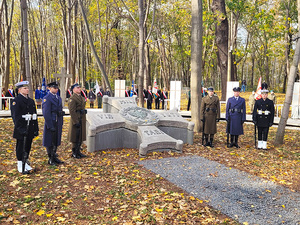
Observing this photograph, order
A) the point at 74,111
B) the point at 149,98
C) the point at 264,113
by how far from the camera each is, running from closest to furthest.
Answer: the point at 74,111 < the point at 264,113 < the point at 149,98

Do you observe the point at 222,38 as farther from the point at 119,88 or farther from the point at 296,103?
the point at 119,88

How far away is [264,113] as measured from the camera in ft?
27.1

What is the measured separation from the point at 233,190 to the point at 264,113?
382 cm

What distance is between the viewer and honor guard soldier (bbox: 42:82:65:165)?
6.31 m

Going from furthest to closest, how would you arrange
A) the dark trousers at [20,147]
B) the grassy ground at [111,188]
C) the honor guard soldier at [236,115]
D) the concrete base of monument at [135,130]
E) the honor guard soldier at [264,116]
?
the honor guard soldier at [236,115]
the honor guard soldier at [264,116]
the concrete base of monument at [135,130]
the dark trousers at [20,147]
the grassy ground at [111,188]

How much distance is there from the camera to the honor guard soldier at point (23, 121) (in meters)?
5.66

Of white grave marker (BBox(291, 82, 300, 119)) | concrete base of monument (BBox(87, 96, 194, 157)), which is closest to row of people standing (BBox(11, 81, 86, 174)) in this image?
concrete base of monument (BBox(87, 96, 194, 157))

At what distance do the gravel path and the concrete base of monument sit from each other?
2.54 feet

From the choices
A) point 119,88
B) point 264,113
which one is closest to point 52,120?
point 264,113

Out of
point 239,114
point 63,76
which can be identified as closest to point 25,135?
point 239,114

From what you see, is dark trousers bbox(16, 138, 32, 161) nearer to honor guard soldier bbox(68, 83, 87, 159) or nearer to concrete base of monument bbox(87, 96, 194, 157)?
honor guard soldier bbox(68, 83, 87, 159)

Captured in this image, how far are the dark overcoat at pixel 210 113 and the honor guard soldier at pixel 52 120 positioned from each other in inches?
164

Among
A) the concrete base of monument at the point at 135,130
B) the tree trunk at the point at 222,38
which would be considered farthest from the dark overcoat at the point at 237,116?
the tree trunk at the point at 222,38

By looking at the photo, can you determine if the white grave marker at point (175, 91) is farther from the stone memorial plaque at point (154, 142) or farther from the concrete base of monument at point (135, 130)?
the stone memorial plaque at point (154, 142)
